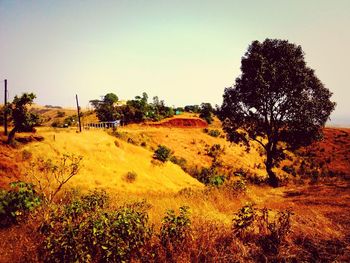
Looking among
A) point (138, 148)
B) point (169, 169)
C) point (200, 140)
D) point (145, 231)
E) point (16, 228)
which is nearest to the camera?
point (145, 231)

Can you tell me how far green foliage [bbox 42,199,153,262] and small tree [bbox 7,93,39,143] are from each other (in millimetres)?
18496

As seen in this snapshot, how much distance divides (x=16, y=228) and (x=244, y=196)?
10151mm

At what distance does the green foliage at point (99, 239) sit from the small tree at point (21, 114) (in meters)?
18.5

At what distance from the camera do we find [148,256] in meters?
5.95

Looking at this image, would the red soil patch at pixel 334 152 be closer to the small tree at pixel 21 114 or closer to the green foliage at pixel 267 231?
the green foliage at pixel 267 231

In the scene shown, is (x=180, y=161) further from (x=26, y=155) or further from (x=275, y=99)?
(x=26, y=155)

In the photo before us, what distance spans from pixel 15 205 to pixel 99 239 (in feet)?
14.5

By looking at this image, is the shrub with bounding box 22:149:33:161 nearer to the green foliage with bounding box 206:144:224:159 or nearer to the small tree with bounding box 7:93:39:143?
the small tree with bounding box 7:93:39:143

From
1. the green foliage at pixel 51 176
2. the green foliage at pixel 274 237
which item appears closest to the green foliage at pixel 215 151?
the green foliage at pixel 51 176

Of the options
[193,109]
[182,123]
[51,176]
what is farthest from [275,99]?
[193,109]

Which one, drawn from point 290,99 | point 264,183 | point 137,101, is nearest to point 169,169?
point 264,183

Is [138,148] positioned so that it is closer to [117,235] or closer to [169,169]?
[169,169]

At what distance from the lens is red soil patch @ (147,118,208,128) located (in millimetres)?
51281

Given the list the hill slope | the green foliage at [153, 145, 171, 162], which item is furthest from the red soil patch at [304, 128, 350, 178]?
the hill slope
